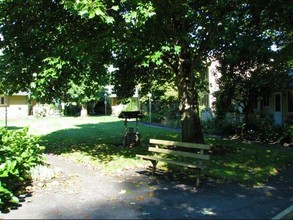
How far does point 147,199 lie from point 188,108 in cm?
686

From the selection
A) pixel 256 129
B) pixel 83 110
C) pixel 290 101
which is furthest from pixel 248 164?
pixel 83 110

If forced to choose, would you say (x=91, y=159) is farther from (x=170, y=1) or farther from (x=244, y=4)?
(x=244, y=4)

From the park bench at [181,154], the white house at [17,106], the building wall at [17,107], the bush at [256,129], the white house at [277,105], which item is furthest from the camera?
the building wall at [17,107]

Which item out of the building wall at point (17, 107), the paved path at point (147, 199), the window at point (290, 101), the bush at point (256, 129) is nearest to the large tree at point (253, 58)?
the bush at point (256, 129)

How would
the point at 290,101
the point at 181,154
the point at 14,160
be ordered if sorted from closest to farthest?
the point at 14,160, the point at 181,154, the point at 290,101

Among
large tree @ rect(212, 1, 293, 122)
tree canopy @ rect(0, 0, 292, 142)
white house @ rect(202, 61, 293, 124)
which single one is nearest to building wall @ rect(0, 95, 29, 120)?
white house @ rect(202, 61, 293, 124)

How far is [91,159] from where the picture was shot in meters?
11.8

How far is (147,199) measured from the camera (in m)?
7.05

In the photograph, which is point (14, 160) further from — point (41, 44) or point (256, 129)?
point (256, 129)

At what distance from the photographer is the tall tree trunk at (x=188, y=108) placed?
13.3m

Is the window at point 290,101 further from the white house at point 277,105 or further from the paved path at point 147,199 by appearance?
the paved path at point 147,199

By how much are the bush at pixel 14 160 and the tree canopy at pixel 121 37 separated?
8.96ft

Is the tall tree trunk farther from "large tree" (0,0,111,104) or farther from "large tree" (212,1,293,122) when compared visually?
"large tree" (0,0,111,104)

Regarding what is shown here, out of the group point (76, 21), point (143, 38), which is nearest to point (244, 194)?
point (143, 38)
